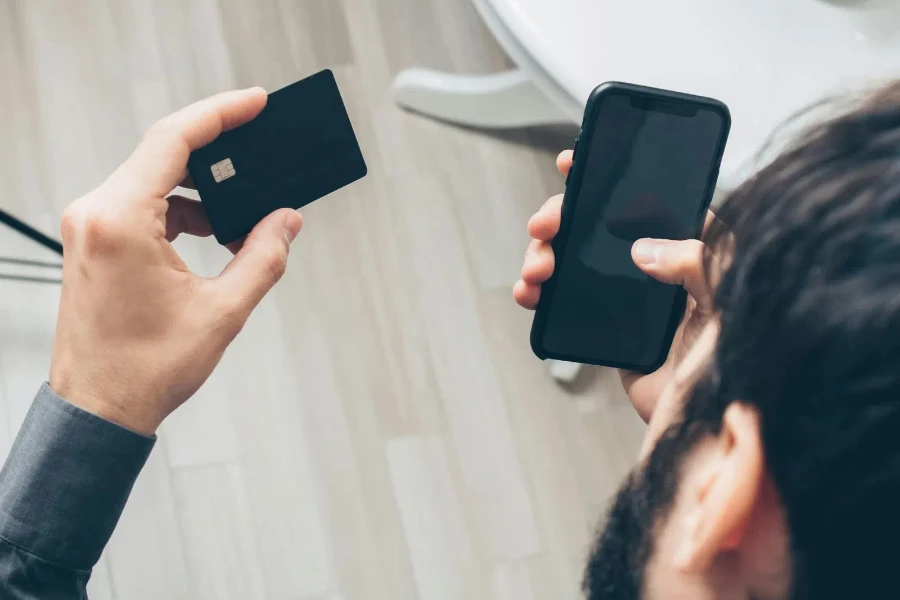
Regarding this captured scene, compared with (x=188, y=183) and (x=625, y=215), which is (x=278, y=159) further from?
(x=625, y=215)

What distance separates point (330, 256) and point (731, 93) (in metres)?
0.60

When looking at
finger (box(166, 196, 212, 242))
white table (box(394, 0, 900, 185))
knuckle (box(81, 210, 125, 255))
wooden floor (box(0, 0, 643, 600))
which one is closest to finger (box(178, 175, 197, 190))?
finger (box(166, 196, 212, 242))

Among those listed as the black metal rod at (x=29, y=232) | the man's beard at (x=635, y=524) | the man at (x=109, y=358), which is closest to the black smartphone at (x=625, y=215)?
the man's beard at (x=635, y=524)

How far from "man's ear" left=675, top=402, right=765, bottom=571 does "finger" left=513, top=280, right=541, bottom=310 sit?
264 millimetres

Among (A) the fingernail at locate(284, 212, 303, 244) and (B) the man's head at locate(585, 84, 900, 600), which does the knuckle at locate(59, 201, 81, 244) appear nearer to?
(A) the fingernail at locate(284, 212, 303, 244)

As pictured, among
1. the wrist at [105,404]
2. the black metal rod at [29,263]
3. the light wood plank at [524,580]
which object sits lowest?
the light wood plank at [524,580]

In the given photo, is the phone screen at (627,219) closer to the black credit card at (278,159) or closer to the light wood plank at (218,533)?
the black credit card at (278,159)

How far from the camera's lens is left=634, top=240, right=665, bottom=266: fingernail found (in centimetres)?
54

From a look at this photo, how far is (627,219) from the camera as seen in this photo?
575 millimetres

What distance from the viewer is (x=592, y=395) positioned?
3.48 feet

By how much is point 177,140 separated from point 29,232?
465mm

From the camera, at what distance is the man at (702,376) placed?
0.31 meters

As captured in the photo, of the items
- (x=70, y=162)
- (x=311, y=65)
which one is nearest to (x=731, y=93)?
(x=311, y=65)

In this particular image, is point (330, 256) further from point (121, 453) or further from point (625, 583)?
point (625, 583)
